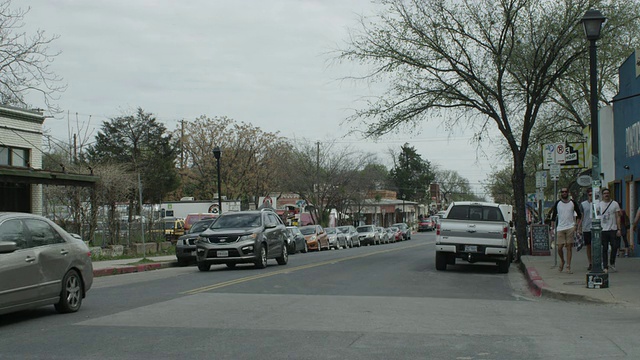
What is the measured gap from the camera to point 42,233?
10.2m

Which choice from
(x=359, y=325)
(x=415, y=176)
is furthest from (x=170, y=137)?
(x=415, y=176)

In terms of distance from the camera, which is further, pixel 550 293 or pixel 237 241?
pixel 237 241

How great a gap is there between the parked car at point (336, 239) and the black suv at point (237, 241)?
2245 cm

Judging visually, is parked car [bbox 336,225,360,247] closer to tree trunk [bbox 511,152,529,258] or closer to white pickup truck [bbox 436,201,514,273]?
tree trunk [bbox 511,152,529,258]

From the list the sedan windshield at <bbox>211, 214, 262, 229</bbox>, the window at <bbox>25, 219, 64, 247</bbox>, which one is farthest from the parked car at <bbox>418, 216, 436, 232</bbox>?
the window at <bbox>25, 219, 64, 247</bbox>

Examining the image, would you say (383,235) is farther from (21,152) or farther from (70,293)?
(70,293)

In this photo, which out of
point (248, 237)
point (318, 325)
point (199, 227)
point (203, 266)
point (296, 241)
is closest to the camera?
point (318, 325)

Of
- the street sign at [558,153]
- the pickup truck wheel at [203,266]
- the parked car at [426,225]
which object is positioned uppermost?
the street sign at [558,153]

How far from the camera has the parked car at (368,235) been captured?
51.5 meters

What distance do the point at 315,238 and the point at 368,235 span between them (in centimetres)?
1278

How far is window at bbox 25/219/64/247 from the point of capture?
10008 mm

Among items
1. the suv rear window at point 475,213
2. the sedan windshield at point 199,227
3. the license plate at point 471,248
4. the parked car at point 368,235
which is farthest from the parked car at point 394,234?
the license plate at point 471,248

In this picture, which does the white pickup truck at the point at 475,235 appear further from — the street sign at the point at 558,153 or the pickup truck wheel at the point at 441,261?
the street sign at the point at 558,153

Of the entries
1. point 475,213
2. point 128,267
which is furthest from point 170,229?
point 475,213
